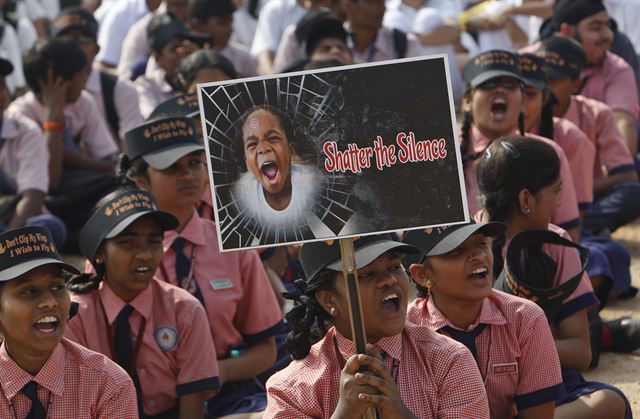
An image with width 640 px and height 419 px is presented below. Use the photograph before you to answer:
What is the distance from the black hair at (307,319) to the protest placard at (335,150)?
51cm

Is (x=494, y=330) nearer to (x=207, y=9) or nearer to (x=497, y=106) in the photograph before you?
(x=497, y=106)

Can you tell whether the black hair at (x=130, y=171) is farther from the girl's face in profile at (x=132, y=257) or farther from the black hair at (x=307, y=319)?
the black hair at (x=307, y=319)

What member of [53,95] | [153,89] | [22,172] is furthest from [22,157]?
[153,89]

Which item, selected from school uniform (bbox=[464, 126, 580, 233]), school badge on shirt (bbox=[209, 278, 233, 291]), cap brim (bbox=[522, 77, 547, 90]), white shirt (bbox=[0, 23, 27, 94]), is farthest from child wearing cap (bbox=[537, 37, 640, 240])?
white shirt (bbox=[0, 23, 27, 94])

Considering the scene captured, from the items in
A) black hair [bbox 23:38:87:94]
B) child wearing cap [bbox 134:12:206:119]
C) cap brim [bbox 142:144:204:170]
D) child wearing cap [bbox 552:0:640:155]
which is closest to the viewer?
cap brim [bbox 142:144:204:170]

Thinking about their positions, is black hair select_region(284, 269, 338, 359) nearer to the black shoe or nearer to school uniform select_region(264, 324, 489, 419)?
school uniform select_region(264, 324, 489, 419)

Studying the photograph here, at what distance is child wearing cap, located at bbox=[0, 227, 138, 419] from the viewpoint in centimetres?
416

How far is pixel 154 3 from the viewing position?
37.6 feet

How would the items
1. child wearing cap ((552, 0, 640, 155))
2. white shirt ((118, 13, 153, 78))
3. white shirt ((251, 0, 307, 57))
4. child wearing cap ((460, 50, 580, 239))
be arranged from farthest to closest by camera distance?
white shirt ((251, 0, 307, 57)), white shirt ((118, 13, 153, 78)), child wearing cap ((552, 0, 640, 155)), child wearing cap ((460, 50, 580, 239))

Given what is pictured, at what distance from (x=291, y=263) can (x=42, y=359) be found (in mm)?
3251

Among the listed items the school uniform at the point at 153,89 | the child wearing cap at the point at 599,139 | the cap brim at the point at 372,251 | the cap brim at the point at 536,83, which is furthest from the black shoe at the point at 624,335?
the school uniform at the point at 153,89

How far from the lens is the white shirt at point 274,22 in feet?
35.9

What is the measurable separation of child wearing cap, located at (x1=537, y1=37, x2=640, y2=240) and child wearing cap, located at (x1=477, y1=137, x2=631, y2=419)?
8.20ft

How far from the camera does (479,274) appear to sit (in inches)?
179
